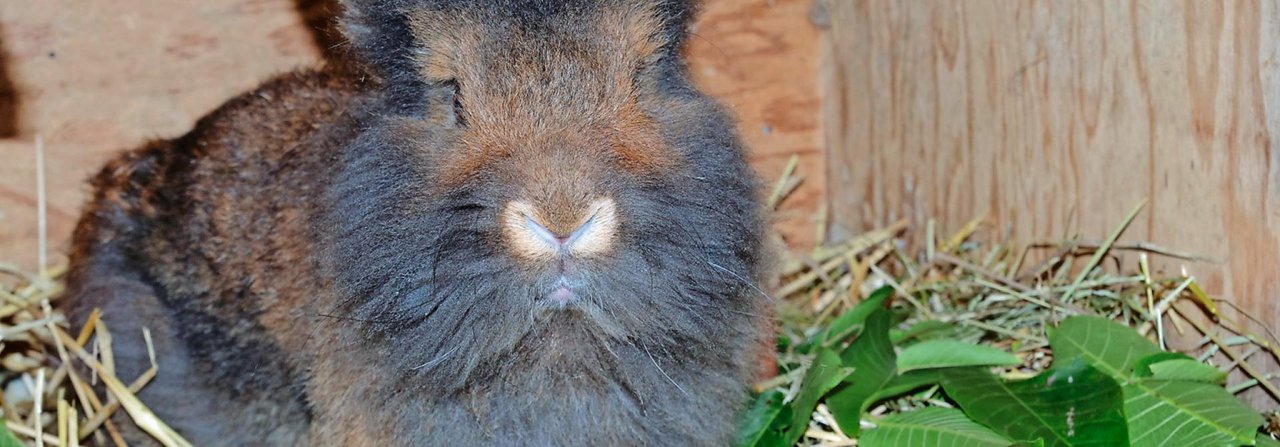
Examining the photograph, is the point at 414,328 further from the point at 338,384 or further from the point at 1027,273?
the point at 1027,273

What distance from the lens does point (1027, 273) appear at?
4883mm

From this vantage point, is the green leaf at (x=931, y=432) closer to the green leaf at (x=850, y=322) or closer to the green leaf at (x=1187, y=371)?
the green leaf at (x=1187, y=371)

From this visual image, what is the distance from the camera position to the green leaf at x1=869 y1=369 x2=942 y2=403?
13.8 feet

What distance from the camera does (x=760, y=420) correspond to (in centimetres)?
418

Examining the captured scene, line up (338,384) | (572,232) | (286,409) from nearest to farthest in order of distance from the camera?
(572,232)
(338,384)
(286,409)

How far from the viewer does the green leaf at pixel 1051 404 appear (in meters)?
3.70

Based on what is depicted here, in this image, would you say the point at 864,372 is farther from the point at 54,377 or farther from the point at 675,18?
the point at 54,377

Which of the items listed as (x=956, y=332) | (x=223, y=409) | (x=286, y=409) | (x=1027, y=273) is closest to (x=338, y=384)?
(x=286, y=409)

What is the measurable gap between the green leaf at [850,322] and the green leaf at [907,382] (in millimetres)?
488

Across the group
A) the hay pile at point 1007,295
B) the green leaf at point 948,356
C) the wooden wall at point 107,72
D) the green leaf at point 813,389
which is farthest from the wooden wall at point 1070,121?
the green leaf at point 813,389

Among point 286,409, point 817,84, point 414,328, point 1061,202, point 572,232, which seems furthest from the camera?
point 817,84

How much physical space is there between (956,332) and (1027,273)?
0.38m

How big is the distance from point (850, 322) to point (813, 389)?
837 millimetres

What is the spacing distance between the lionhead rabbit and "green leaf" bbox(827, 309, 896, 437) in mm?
383
